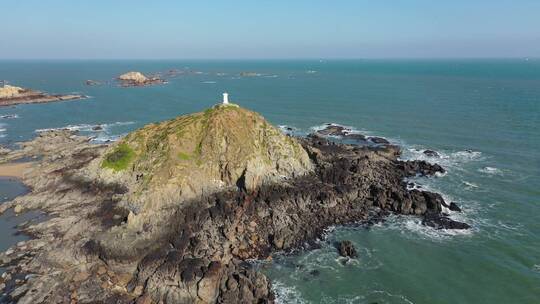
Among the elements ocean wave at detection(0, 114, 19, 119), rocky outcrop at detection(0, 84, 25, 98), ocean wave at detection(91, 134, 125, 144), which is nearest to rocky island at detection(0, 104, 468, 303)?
ocean wave at detection(91, 134, 125, 144)

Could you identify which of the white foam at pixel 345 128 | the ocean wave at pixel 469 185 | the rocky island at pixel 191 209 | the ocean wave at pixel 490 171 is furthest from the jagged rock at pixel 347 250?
the white foam at pixel 345 128

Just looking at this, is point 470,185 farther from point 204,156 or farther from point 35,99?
point 35,99

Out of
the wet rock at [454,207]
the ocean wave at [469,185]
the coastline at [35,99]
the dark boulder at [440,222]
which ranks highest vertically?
the coastline at [35,99]

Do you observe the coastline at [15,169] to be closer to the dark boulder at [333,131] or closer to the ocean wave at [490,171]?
the dark boulder at [333,131]

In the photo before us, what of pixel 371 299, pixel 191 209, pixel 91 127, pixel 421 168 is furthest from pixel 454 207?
pixel 91 127

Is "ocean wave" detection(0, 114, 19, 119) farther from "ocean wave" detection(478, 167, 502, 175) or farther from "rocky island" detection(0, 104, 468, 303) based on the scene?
"ocean wave" detection(478, 167, 502, 175)

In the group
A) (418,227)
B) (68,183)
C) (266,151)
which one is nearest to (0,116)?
(68,183)
